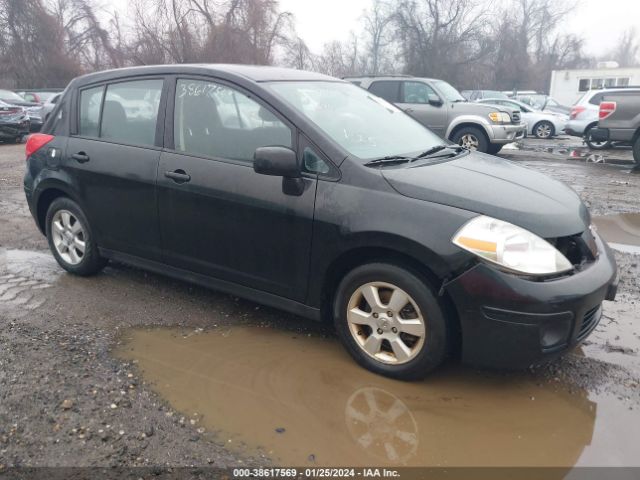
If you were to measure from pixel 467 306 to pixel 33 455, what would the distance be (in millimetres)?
2252

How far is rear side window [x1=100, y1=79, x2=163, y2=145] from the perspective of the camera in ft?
13.3

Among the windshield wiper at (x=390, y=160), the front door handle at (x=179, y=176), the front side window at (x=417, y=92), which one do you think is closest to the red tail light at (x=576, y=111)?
the front side window at (x=417, y=92)

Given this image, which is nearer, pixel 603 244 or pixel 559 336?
pixel 559 336

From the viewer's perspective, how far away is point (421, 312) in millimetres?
2961

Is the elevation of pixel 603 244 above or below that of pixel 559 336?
above

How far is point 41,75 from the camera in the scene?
35.1 meters

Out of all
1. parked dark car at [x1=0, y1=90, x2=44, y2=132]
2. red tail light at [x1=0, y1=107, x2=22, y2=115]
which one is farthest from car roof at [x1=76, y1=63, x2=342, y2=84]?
parked dark car at [x1=0, y1=90, x2=44, y2=132]

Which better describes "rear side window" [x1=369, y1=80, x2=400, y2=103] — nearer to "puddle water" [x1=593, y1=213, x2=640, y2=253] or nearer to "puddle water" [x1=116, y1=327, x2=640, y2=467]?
"puddle water" [x1=593, y1=213, x2=640, y2=253]

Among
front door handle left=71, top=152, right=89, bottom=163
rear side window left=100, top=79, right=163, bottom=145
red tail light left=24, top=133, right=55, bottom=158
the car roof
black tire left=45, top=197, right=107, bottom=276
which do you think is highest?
the car roof

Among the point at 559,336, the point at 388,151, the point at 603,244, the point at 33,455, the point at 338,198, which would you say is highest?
the point at 388,151

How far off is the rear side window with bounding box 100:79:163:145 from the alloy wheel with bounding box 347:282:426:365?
2.04 m

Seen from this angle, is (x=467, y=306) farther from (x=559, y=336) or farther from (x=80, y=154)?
(x=80, y=154)

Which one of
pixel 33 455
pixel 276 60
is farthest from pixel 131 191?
pixel 276 60

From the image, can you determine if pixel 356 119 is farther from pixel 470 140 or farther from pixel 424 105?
pixel 470 140
